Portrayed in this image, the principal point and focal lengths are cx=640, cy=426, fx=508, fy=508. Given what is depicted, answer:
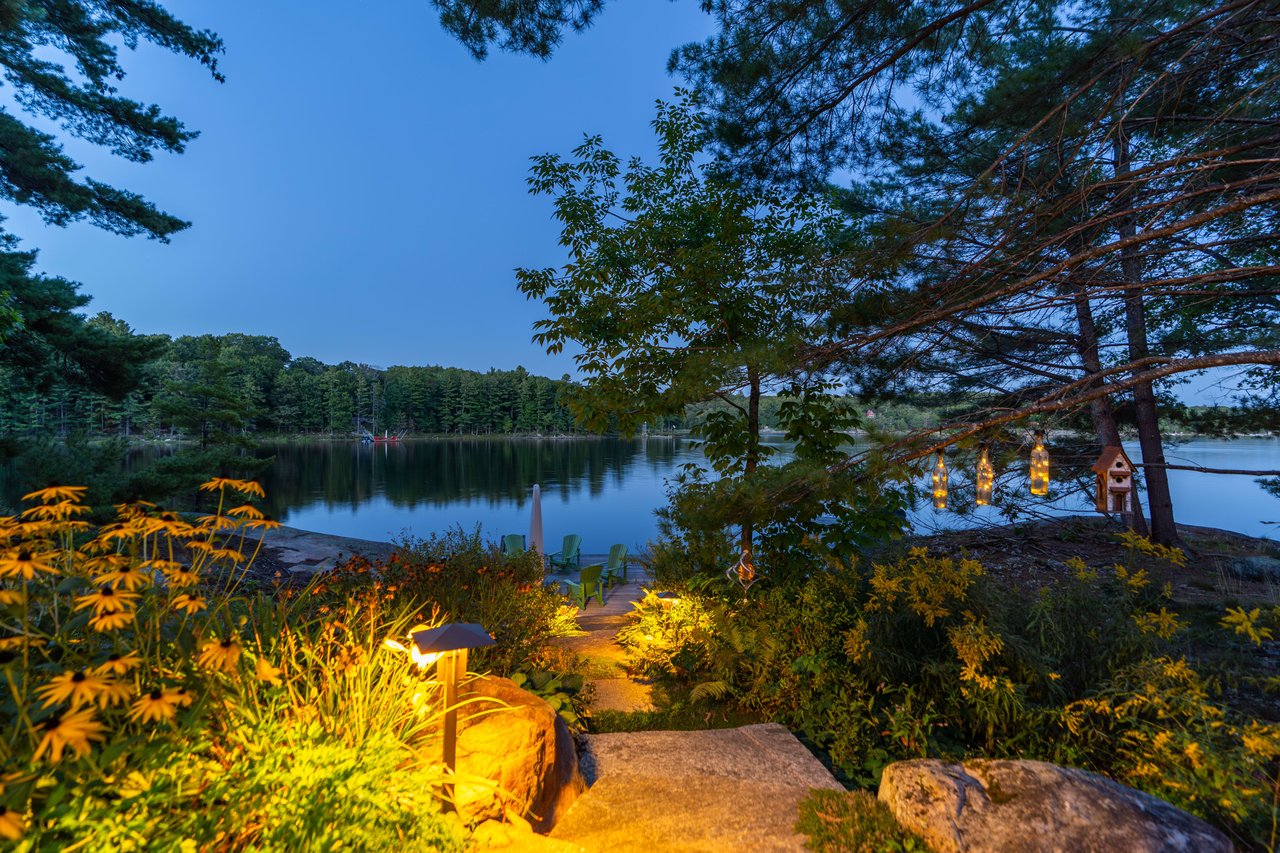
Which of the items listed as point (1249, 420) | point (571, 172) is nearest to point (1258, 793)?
point (571, 172)

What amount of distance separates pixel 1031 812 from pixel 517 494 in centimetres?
3246

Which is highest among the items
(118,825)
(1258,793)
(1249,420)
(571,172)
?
(571,172)

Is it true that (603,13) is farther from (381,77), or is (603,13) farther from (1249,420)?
(381,77)

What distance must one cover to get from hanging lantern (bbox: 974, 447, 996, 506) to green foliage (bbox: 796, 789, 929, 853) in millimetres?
1957

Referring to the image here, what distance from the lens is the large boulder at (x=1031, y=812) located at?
1.93m

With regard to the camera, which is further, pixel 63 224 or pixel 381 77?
pixel 381 77

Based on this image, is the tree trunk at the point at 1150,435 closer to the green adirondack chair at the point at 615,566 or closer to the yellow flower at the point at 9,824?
the green adirondack chair at the point at 615,566

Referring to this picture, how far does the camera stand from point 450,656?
2475mm

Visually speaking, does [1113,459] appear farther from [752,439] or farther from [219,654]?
[219,654]

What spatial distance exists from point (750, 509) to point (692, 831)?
1706 mm

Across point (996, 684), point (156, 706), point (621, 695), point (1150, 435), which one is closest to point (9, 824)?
point (156, 706)

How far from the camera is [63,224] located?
7.84m

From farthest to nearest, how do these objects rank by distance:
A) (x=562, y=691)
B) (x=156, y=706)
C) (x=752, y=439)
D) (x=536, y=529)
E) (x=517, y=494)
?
(x=517, y=494) < (x=536, y=529) < (x=752, y=439) < (x=562, y=691) < (x=156, y=706)

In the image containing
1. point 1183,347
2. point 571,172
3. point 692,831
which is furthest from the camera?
point 1183,347
